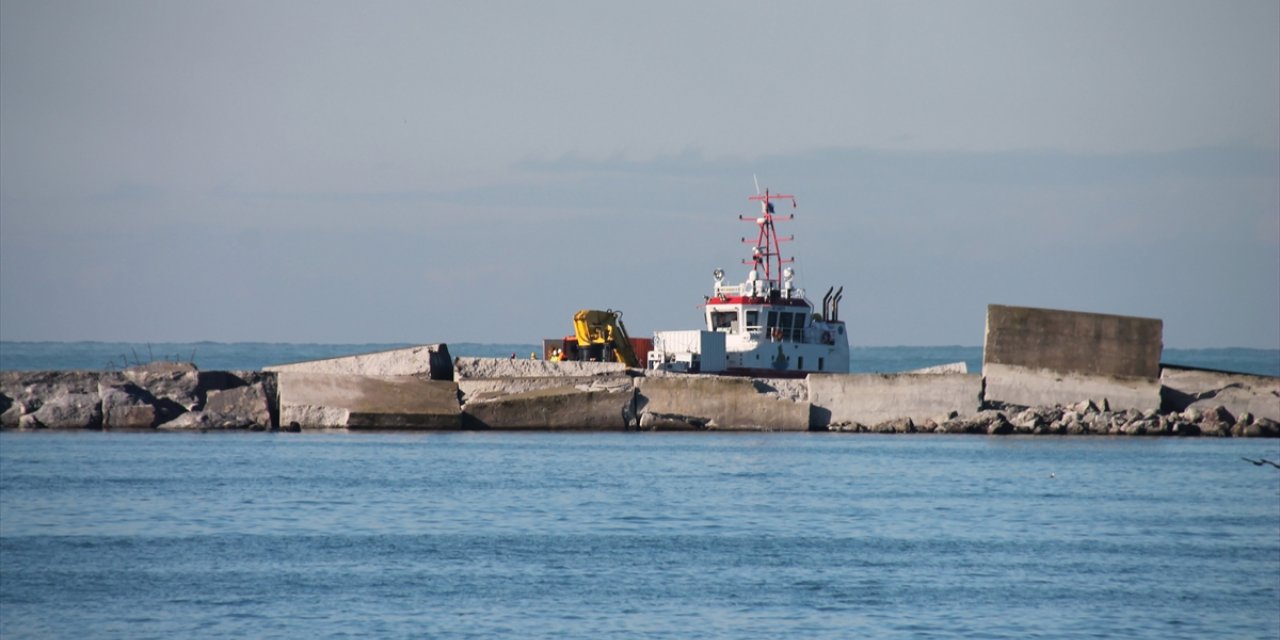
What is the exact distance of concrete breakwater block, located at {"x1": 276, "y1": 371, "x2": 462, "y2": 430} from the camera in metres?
36.7

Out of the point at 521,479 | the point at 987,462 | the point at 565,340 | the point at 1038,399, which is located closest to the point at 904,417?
the point at 1038,399

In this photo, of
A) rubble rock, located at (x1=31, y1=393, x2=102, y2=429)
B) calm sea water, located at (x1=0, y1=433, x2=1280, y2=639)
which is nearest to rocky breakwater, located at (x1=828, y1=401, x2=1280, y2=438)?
calm sea water, located at (x1=0, y1=433, x2=1280, y2=639)

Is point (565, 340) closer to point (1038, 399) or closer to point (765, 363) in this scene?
point (765, 363)

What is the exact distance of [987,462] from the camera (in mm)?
32000

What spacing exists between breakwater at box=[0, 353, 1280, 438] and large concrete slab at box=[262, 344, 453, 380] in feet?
0.12

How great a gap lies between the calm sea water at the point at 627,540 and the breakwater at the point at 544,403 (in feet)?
8.45

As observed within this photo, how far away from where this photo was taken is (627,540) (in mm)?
21312

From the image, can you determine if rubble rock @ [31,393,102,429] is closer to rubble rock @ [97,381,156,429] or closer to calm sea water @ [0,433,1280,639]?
rubble rock @ [97,381,156,429]

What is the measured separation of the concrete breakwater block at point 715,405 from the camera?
37.2 meters

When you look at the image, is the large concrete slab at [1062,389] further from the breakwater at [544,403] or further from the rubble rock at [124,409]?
the rubble rock at [124,409]

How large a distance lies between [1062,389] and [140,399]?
22.4m

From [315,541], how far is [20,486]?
26.7 ft

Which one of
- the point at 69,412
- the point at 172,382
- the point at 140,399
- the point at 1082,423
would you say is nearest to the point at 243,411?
the point at 172,382

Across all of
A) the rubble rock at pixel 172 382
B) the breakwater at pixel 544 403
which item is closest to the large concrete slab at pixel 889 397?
the breakwater at pixel 544 403
